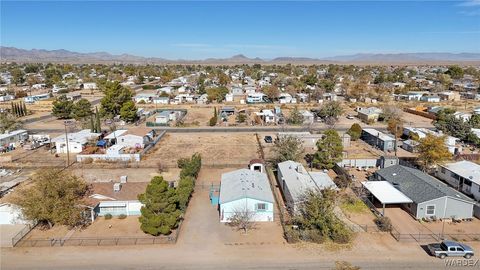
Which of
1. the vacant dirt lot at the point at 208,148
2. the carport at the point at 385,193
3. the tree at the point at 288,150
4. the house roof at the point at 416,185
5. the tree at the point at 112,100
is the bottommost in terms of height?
the vacant dirt lot at the point at 208,148

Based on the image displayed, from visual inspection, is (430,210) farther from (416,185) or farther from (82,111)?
(82,111)

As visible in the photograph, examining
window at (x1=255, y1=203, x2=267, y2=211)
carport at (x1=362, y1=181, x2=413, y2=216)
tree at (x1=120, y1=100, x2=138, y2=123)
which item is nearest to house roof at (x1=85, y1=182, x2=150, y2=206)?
window at (x1=255, y1=203, x2=267, y2=211)

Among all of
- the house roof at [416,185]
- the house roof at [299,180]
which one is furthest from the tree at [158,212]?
the house roof at [416,185]

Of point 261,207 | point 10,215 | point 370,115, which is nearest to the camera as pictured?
point 10,215

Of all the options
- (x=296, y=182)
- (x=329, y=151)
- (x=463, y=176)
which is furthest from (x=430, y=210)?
(x=329, y=151)

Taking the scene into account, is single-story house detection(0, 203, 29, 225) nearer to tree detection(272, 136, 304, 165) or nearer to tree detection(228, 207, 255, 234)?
tree detection(228, 207, 255, 234)

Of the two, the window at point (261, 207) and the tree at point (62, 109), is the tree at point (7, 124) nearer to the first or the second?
the tree at point (62, 109)
